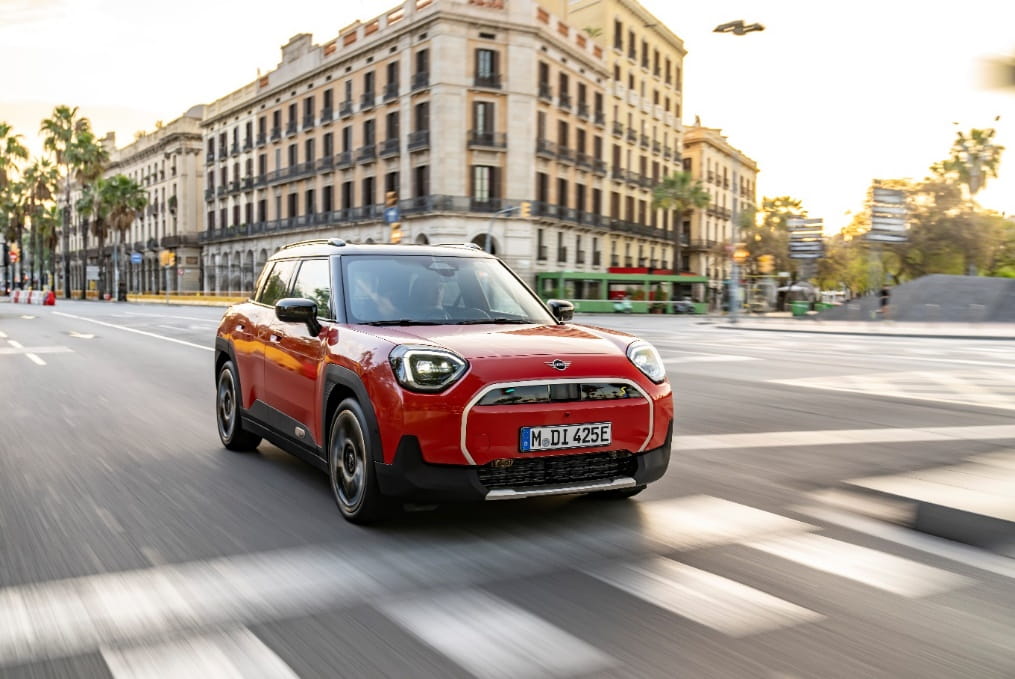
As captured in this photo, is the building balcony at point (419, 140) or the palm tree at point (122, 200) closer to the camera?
the building balcony at point (419, 140)

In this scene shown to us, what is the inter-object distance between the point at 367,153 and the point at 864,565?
5401 cm

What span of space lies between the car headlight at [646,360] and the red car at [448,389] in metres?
0.01

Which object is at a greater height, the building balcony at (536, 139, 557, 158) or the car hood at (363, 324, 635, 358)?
the building balcony at (536, 139, 557, 158)

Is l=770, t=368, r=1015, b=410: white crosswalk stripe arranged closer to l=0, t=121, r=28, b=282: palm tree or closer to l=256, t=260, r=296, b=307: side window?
l=256, t=260, r=296, b=307: side window

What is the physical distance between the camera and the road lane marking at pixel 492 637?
285 cm

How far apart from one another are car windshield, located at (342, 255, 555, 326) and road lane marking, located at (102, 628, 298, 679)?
227cm

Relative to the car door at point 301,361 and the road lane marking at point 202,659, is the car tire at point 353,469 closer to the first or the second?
the car door at point 301,361

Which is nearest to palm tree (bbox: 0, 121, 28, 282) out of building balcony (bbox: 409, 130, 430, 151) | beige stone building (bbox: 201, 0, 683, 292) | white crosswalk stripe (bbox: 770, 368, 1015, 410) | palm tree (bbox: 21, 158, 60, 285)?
palm tree (bbox: 21, 158, 60, 285)

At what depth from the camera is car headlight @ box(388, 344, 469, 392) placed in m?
4.23

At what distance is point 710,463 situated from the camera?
6473mm

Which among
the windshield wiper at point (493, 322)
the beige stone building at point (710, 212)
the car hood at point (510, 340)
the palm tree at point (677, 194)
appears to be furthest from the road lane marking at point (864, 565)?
→ the beige stone building at point (710, 212)

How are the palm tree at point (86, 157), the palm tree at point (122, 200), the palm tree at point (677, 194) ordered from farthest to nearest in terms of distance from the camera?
the palm tree at point (122, 200), the palm tree at point (86, 157), the palm tree at point (677, 194)

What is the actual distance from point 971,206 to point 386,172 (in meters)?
39.9

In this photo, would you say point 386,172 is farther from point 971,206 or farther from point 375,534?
point 375,534
